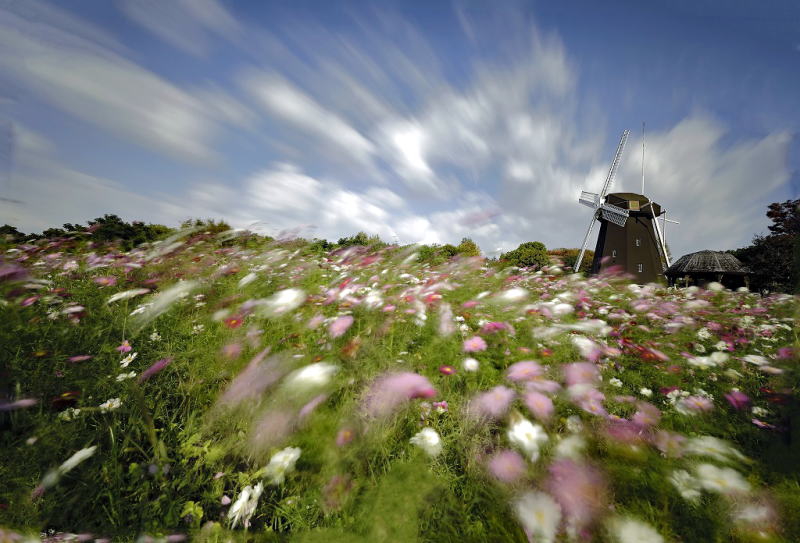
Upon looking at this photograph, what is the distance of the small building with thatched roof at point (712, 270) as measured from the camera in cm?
1781

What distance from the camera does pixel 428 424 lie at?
5.57 feet

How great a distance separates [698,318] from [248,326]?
453cm

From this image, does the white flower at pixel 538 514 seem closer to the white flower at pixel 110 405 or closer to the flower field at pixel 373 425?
the flower field at pixel 373 425

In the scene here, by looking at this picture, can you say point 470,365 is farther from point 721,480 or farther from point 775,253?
point 775,253

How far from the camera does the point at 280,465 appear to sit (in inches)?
53.6

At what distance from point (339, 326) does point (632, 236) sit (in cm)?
2463

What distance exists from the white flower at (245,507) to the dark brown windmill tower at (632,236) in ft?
70.4

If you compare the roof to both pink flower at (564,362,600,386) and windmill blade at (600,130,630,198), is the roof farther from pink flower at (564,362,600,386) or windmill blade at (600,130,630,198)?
pink flower at (564,362,600,386)

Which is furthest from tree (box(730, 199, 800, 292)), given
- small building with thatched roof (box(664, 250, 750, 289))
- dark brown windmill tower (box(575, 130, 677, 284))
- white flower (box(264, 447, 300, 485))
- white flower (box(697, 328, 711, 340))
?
white flower (box(264, 447, 300, 485))

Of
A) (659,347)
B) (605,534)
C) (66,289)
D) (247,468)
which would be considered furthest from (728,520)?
(66,289)

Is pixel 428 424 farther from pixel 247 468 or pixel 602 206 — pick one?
pixel 602 206

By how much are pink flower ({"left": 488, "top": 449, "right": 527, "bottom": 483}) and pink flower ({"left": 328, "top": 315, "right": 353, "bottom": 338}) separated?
121 cm

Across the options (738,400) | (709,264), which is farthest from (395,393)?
(709,264)

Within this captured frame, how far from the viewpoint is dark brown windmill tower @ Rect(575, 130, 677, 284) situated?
19875mm
